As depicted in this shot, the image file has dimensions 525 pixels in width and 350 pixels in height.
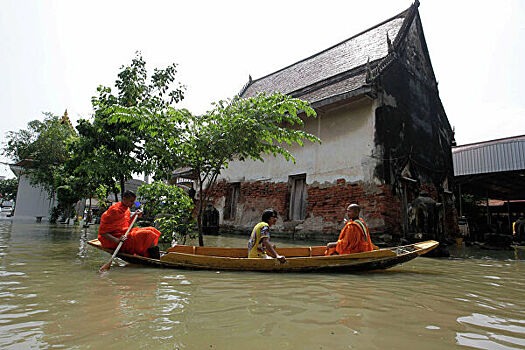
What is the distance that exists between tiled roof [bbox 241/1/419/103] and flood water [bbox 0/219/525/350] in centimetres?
817

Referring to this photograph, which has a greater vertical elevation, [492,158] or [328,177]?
[492,158]

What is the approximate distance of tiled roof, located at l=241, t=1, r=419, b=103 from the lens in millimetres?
12219

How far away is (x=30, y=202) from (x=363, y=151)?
29152 mm

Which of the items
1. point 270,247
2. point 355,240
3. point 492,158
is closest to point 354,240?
point 355,240

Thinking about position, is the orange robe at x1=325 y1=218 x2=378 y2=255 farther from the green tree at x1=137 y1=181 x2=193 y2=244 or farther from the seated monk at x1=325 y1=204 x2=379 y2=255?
the green tree at x1=137 y1=181 x2=193 y2=244

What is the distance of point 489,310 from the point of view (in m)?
3.10

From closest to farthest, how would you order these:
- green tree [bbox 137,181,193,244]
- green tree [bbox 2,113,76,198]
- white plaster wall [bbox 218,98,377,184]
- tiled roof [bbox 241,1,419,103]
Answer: green tree [bbox 137,181,193,244]
white plaster wall [bbox 218,98,377,184]
tiled roof [bbox 241,1,419,103]
green tree [bbox 2,113,76,198]

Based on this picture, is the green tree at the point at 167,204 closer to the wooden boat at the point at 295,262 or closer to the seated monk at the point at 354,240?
the wooden boat at the point at 295,262

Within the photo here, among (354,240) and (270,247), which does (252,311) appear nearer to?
(270,247)

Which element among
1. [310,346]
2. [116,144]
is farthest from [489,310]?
[116,144]

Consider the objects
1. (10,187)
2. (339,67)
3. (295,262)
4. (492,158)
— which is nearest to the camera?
(295,262)

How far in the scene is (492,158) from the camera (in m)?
15.4

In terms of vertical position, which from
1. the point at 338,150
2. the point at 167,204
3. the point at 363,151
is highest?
the point at 338,150

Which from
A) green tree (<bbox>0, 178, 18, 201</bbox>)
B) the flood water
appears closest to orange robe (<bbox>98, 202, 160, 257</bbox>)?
the flood water
